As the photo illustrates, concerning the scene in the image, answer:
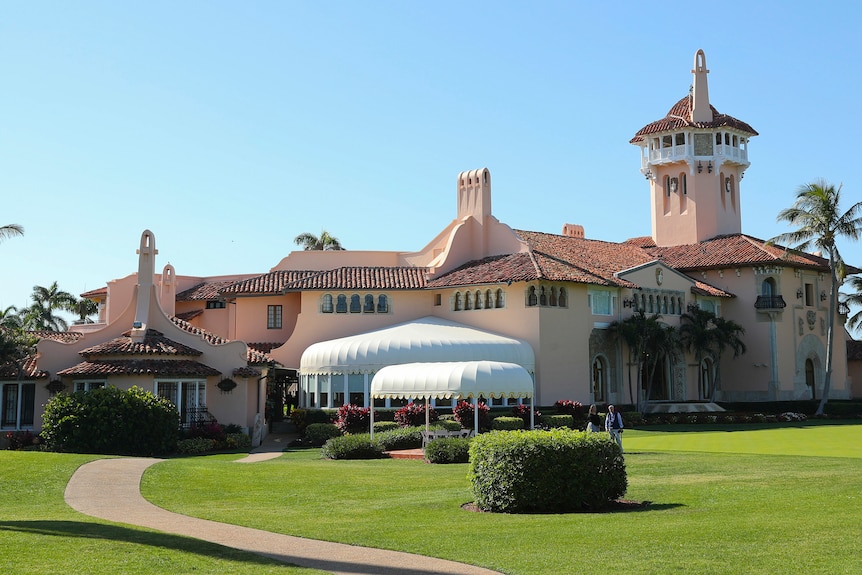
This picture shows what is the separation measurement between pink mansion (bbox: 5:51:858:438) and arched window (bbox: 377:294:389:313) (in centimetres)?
6

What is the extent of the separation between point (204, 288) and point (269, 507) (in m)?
41.3

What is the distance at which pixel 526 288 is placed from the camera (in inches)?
1969

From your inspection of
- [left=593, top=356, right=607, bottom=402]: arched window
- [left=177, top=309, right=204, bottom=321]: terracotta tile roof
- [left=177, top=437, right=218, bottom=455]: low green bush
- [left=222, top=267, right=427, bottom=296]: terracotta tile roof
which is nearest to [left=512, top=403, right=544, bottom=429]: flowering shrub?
[left=593, top=356, right=607, bottom=402]: arched window

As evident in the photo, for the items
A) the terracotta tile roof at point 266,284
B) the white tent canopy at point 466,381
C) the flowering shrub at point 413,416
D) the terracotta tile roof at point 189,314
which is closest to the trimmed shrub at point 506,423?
the flowering shrub at point 413,416

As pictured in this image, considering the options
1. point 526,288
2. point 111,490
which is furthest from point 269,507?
point 526,288

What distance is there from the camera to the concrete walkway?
13.1m

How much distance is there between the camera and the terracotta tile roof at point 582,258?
167ft

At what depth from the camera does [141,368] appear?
40.8 metres

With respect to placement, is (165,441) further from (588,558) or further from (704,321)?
(704,321)

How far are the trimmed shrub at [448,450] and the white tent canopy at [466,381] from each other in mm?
3082

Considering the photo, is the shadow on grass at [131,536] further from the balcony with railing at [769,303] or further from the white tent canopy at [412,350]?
the balcony with railing at [769,303]

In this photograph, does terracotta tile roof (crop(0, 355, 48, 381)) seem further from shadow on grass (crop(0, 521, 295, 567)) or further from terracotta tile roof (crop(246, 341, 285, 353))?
shadow on grass (crop(0, 521, 295, 567))

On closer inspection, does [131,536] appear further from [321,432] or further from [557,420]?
[557,420]

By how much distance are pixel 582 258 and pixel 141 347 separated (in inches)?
986
